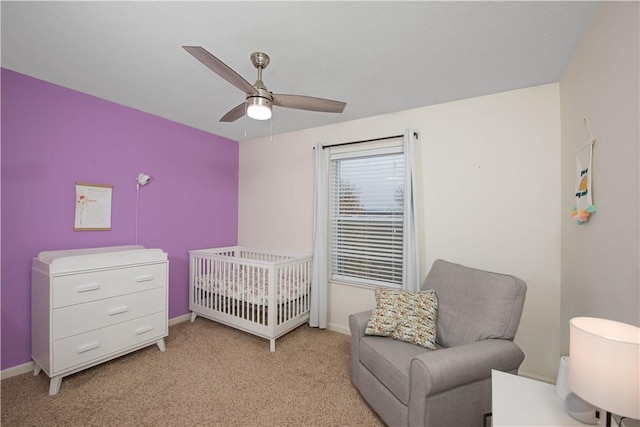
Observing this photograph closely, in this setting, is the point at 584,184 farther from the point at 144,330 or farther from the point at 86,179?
the point at 86,179

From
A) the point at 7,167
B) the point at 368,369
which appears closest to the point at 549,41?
the point at 368,369

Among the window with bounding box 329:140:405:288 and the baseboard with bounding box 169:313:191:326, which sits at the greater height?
the window with bounding box 329:140:405:288

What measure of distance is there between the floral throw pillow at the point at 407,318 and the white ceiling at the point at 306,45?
5.67 feet

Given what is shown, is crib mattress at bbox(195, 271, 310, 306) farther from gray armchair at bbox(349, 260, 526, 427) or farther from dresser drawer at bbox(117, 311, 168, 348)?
gray armchair at bbox(349, 260, 526, 427)

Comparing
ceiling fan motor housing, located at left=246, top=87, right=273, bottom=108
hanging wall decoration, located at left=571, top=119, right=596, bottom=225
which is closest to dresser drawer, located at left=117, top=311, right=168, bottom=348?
ceiling fan motor housing, located at left=246, top=87, right=273, bottom=108

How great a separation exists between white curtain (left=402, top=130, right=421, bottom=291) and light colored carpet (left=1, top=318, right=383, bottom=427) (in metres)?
0.94

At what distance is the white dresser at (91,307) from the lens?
1.95 meters

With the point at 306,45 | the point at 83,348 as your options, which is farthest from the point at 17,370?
the point at 306,45

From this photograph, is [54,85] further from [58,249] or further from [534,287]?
[534,287]

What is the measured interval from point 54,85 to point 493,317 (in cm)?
384

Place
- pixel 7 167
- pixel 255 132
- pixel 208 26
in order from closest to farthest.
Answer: pixel 208 26 → pixel 7 167 → pixel 255 132

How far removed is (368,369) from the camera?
183cm

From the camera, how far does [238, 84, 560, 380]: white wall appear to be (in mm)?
2172

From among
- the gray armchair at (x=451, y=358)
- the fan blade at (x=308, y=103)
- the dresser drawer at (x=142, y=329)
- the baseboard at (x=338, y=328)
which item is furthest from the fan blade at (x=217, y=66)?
the baseboard at (x=338, y=328)
